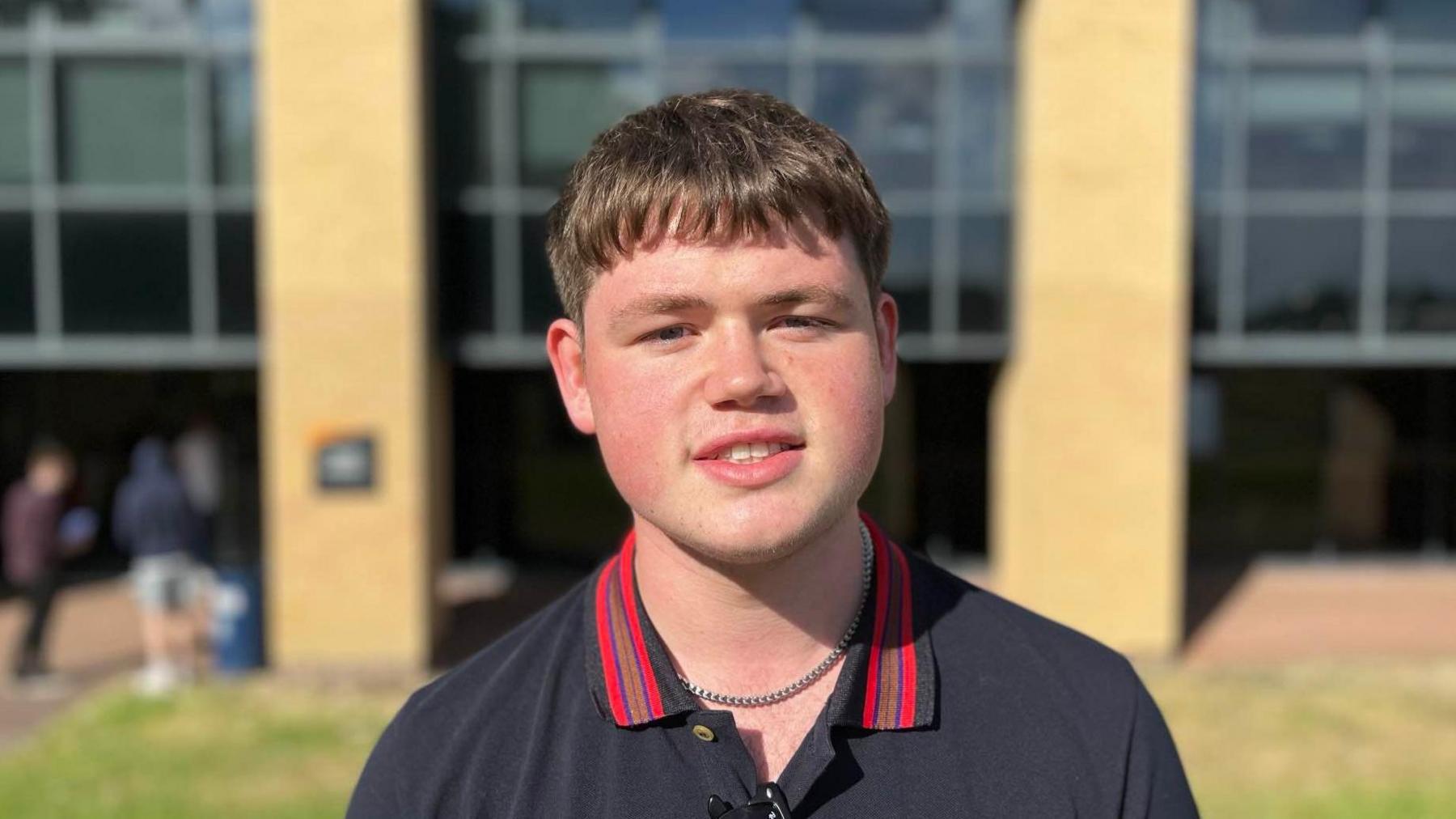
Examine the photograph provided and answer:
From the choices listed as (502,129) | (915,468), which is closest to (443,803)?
(502,129)

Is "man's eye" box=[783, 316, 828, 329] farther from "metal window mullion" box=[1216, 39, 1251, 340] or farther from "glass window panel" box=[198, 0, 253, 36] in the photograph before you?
"metal window mullion" box=[1216, 39, 1251, 340]

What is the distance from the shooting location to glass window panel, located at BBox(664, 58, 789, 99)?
11.1 metres

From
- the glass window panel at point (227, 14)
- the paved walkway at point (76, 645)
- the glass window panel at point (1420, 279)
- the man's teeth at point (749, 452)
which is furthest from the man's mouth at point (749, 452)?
the glass window panel at point (1420, 279)

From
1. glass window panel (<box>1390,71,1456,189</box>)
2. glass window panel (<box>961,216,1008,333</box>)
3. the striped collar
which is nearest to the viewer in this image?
the striped collar

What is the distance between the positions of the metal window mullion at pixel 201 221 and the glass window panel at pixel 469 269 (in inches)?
83.9

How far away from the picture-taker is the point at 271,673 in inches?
401

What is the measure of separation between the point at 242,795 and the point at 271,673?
2.99m

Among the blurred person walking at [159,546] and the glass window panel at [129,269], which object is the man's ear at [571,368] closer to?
the blurred person walking at [159,546]

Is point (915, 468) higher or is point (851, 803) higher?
point (851, 803)

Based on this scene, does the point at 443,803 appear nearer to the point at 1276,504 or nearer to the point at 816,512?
the point at 816,512

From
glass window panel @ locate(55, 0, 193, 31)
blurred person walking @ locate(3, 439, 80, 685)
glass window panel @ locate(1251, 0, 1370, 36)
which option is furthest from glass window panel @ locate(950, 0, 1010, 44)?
blurred person walking @ locate(3, 439, 80, 685)

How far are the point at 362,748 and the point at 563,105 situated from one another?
5956 mm

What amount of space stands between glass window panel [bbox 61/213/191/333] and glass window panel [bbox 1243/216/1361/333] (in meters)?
10.2

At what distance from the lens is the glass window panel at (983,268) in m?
11.2
